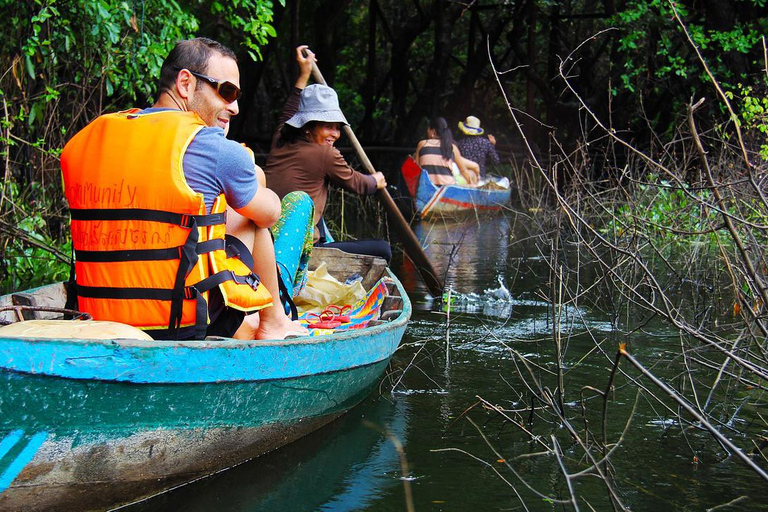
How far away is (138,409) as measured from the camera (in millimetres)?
2645

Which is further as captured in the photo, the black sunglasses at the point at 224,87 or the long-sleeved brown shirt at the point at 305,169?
the long-sleeved brown shirt at the point at 305,169

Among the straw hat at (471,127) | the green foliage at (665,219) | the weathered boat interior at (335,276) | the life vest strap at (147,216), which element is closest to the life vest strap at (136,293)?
the life vest strap at (147,216)

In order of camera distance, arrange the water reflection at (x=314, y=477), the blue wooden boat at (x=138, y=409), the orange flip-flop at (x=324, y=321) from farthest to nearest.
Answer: the orange flip-flop at (x=324, y=321)
the water reflection at (x=314, y=477)
the blue wooden boat at (x=138, y=409)

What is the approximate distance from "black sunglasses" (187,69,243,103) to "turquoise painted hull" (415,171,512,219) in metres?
8.50

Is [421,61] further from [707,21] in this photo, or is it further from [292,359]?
[292,359]

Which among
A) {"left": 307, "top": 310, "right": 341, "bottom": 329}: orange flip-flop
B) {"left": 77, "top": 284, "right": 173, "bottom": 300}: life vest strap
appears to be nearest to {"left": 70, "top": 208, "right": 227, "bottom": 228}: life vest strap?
{"left": 77, "top": 284, "right": 173, "bottom": 300}: life vest strap

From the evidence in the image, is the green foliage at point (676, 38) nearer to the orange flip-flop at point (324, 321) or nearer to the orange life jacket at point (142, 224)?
the orange flip-flop at point (324, 321)

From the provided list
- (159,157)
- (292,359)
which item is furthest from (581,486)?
(159,157)

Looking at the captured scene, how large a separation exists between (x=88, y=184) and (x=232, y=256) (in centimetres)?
56

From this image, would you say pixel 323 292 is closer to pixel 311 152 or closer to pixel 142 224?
pixel 311 152

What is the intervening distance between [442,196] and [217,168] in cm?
913

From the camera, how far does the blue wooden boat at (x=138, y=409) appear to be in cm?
→ 241

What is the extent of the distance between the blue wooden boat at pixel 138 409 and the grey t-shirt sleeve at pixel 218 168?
19.1 inches

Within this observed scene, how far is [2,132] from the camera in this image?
5.40 m
